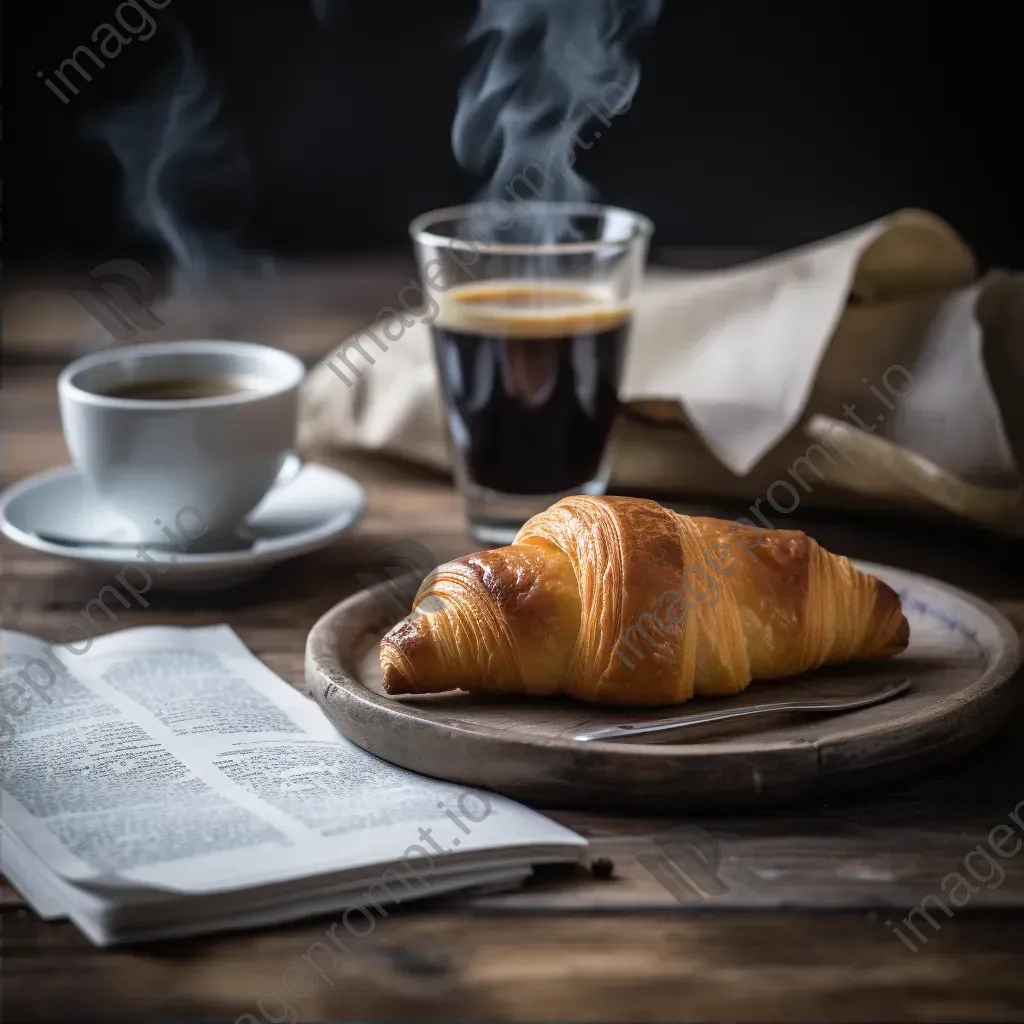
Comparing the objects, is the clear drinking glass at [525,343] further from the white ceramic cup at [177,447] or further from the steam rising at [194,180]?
the steam rising at [194,180]

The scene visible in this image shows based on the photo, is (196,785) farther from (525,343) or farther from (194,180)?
(194,180)

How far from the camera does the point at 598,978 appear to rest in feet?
2.55

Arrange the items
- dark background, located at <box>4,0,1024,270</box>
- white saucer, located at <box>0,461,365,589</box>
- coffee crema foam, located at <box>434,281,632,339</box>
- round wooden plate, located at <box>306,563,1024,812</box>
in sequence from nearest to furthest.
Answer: round wooden plate, located at <box>306,563,1024,812</box>
white saucer, located at <box>0,461,365,589</box>
coffee crema foam, located at <box>434,281,632,339</box>
dark background, located at <box>4,0,1024,270</box>

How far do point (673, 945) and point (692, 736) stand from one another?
0.21 metres

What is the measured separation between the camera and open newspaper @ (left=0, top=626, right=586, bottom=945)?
2.68ft

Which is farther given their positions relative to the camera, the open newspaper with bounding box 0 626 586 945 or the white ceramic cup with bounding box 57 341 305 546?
the white ceramic cup with bounding box 57 341 305 546

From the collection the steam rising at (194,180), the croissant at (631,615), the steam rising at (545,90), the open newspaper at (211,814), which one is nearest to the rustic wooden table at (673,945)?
the open newspaper at (211,814)

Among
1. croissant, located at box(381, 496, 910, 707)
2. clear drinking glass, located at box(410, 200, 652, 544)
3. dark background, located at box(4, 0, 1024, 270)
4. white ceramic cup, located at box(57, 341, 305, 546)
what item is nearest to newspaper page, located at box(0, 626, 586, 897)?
croissant, located at box(381, 496, 910, 707)

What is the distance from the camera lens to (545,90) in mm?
1545

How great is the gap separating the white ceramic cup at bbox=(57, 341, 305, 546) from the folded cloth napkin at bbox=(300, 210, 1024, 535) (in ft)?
1.16

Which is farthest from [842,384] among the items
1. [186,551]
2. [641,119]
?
[641,119]

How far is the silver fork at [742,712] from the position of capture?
0.98m

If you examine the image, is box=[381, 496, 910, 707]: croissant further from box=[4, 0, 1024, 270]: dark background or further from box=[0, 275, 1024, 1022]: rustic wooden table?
box=[4, 0, 1024, 270]: dark background

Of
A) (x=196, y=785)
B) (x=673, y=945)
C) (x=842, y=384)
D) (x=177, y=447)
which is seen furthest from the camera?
(x=842, y=384)
